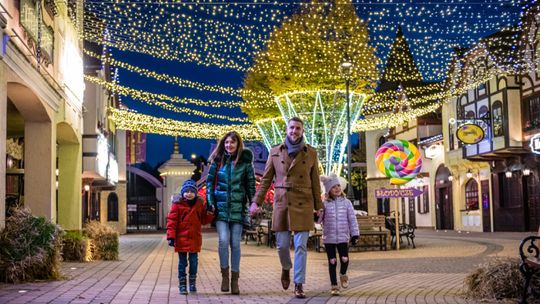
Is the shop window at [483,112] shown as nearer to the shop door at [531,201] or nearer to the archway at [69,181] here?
the shop door at [531,201]

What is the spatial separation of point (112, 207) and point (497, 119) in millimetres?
22717

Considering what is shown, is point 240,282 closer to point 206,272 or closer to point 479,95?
point 206,272

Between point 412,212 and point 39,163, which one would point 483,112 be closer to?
point 412,212

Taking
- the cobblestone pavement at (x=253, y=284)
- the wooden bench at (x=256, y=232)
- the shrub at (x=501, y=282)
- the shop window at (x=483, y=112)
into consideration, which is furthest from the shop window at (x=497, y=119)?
the shrub at (x=501, y=282)

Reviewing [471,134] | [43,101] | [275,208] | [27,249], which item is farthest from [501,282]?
[471,134]

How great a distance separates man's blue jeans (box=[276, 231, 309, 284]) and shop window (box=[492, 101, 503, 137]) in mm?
26740

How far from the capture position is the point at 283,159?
8914 millimetres

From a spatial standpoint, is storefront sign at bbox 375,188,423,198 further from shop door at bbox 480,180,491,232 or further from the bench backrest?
shop door at bbox 480,180,491,232

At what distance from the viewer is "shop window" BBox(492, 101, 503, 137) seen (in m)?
33.7

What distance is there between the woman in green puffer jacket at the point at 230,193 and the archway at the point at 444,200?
33.3 meters

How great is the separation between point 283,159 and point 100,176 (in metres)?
17.9

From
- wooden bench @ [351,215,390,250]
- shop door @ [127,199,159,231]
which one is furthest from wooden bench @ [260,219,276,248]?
shop door @ [127,199,159,231]

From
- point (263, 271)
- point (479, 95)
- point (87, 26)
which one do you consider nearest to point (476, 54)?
point (479, 95)

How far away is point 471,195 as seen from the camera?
39.2 meters
